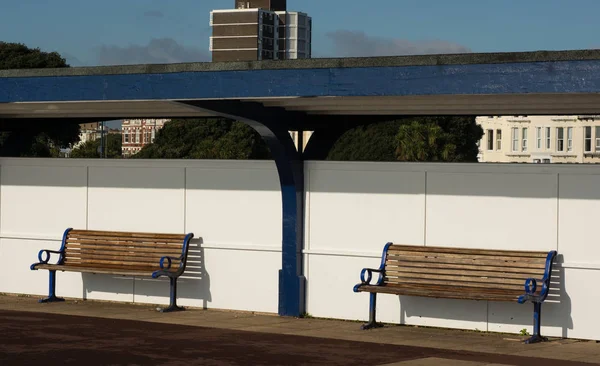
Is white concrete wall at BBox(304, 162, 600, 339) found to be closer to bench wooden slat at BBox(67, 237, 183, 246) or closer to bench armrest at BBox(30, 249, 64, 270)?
bench wooden slat at BBox(67, 237, 183, 246)

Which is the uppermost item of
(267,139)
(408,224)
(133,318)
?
(267,139)

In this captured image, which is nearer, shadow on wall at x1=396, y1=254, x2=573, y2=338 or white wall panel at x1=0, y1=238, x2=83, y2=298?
shadow on wall at x1=396, y1=254, x2=573, y2=338

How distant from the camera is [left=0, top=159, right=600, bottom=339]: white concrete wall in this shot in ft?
38.0

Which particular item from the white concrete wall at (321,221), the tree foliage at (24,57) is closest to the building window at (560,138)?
the tree foliage at (24,57)

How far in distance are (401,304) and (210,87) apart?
3.28 m

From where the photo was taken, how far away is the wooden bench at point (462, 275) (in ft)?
37.0

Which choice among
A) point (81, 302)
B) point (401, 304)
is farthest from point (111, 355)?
point (81, 302)

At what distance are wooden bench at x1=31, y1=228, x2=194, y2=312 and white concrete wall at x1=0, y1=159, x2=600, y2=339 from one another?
25 cm

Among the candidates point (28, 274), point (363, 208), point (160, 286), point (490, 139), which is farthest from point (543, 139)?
point (363, 208)

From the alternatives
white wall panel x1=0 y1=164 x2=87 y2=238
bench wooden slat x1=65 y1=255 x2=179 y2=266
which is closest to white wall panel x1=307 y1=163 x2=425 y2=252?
bench wooden slat x1=65 y1=255 x2=179 y2=266

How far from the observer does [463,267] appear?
1188 centimetres

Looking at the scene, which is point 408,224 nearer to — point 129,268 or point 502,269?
point 502,269

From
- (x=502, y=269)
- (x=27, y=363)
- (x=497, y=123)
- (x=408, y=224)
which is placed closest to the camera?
(x=27, y=363)

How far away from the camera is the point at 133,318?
42.3 feet
